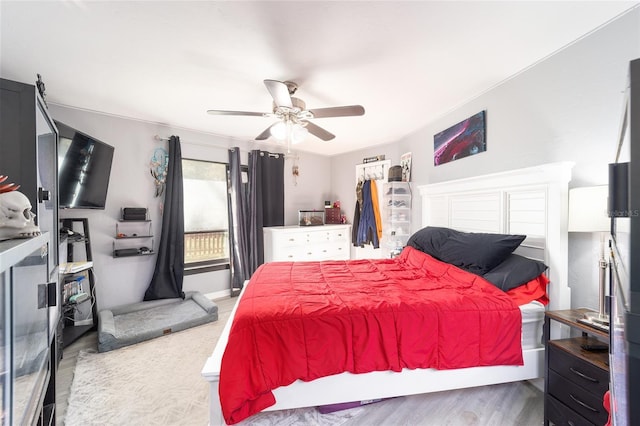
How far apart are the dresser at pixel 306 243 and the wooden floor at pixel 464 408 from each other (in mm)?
2487

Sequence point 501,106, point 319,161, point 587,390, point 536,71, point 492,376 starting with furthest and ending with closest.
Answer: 1. point 319,161
2. point 501,106
3. point 536,71
4. point 492,376
5. point 587,390

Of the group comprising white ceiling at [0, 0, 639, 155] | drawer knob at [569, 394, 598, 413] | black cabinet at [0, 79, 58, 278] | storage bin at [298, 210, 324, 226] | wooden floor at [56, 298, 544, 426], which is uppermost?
white ceiling at [0, 0, 639, 155]

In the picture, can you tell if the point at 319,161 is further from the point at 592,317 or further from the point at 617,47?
the point at 592,317

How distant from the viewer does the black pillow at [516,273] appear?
173cm

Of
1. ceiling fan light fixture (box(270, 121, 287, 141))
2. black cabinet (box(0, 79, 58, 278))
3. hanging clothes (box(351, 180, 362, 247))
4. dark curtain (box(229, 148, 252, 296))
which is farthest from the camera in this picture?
hanging clothes (box(351, 180, 362, 247))

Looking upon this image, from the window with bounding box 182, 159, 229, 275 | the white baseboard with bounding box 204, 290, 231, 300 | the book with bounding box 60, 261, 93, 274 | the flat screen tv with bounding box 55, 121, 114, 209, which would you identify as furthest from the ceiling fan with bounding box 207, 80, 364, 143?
the white baseboard with bounding box 204, 290, 231, 300

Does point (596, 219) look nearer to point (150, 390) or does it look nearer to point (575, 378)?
point (575, 378)

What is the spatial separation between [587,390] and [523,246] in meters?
1.03

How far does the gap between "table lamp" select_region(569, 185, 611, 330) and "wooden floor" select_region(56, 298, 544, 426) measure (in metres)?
0.74

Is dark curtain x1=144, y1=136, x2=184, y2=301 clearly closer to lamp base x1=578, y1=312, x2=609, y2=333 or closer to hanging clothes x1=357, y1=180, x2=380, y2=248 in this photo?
hanging clothes x1=357, y1=180, x2=380, y2=248

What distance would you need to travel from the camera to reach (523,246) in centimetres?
200

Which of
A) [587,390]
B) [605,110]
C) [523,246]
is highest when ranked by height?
[605,110]

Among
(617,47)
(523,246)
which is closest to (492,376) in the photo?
(523,246)

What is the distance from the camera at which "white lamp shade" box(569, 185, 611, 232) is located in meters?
1.38
